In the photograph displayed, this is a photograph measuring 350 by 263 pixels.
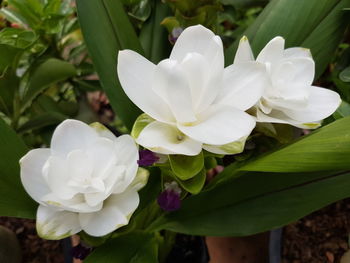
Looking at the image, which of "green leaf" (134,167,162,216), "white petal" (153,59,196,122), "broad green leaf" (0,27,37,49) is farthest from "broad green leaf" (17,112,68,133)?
"white petal" (153,59,196,122)

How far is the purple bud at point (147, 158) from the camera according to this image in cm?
39

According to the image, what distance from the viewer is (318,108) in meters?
0.41

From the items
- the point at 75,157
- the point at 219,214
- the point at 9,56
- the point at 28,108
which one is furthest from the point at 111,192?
the point at 28,108

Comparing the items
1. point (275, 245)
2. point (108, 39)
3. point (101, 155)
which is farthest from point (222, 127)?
point (275, 245)

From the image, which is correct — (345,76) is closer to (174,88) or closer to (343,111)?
(343,111)

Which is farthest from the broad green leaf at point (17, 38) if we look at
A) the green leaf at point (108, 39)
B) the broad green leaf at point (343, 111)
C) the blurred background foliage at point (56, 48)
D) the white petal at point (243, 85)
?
the broad green leaf at point (343, 111)

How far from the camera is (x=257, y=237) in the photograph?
751mm

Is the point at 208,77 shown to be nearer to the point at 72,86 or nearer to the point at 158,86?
the point at 158,86

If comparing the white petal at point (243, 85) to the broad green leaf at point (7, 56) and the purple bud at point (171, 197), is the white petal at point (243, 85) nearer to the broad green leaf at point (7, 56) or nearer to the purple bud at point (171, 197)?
the purple bud at point (171, 197)

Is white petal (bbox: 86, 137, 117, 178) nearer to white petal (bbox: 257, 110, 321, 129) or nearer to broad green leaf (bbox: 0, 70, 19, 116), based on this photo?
white petal (bbox: 257, 110, 321, 129)

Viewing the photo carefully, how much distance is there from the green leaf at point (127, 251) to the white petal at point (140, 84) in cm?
18

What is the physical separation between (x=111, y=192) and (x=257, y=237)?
44 centimetres

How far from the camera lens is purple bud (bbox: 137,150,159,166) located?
39cm

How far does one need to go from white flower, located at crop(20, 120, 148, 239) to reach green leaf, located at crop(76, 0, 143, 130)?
104 mm
